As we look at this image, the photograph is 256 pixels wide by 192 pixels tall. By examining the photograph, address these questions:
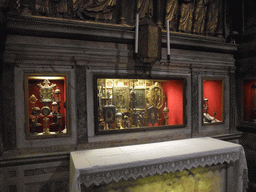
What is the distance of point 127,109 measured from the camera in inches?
167

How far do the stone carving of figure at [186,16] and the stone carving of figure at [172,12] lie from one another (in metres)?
0.17

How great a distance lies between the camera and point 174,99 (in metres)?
4.50

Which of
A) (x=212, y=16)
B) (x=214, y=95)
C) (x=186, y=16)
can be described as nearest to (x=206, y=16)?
(x=212, y=16)

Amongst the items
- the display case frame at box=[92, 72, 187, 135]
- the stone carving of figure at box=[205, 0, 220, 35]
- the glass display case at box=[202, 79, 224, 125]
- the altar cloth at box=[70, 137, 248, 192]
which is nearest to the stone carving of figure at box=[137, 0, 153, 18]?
the display case frame at box=[92, 72, 187, 135]

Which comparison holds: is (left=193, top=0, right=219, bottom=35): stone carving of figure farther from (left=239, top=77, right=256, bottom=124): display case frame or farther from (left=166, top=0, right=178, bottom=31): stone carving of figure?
(left=239, top=77, right=256, bottom=124): display case frame

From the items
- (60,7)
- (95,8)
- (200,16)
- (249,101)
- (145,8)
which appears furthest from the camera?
(249,101)

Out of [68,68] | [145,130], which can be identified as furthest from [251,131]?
[68,68]

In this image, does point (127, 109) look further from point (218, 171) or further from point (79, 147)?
point (218, 171)

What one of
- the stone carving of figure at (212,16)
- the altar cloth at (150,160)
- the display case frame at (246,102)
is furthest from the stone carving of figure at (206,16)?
the altar cloth at (150,160)

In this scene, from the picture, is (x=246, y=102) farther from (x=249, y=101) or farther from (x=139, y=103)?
(x=139, y=103)

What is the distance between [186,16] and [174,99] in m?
2.08

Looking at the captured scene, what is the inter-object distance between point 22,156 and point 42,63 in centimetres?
167

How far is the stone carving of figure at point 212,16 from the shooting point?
4.55 meters

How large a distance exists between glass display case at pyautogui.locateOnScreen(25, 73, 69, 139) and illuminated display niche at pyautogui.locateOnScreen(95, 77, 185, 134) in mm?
765
